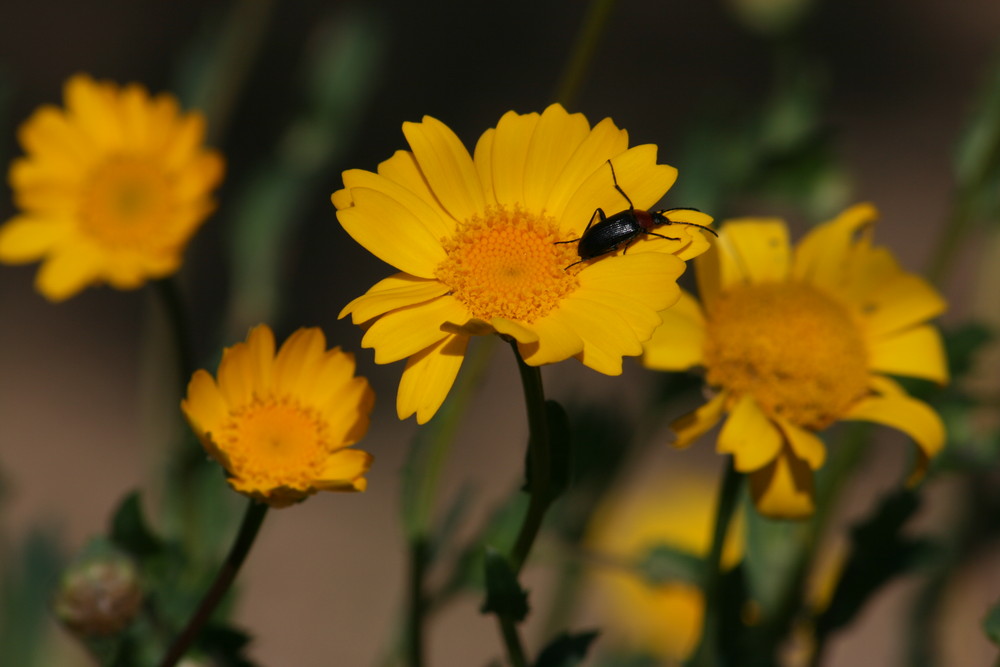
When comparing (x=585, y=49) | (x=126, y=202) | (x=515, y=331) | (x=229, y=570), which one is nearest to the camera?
(x=515, y=331)

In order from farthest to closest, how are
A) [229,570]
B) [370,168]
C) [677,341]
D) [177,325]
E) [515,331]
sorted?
[370,168]
[177,325]
[677,341]
[229,570]
[515,331]

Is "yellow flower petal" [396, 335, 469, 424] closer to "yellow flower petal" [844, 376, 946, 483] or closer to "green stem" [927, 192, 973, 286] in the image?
"yellow flower petal" [844, 376, 946, 483]

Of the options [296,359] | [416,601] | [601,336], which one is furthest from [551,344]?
[416,601]

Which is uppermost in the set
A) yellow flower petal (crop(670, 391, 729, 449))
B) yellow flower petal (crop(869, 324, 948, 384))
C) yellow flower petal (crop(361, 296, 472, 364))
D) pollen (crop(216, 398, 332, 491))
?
yellow flower petal (crop(869, 324, 948, 384))

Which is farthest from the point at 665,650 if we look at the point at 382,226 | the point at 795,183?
the point at 382,226

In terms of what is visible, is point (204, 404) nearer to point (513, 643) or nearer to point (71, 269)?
point (513, 643)

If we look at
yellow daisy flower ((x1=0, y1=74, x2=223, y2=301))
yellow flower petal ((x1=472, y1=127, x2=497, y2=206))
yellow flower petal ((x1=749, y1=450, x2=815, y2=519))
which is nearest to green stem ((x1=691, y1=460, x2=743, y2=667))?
yellow flower petal ((x1=749, y1=450, x2=815, y2=519))
